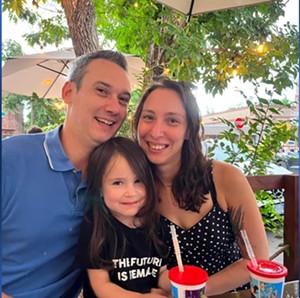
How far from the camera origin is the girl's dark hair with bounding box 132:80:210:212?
1.35 metres

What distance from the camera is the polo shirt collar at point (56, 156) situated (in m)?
1.22

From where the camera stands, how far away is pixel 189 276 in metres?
0.80

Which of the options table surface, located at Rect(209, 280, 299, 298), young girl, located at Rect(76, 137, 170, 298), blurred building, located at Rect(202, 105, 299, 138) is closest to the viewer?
table surface, located at Rect(209, 280, 299, 298)

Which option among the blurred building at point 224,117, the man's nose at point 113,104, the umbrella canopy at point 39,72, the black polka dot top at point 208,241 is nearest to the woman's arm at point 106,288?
the black polka dot top at point 208,241

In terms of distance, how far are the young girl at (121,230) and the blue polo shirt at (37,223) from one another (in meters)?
0.08

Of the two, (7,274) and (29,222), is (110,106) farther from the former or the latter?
(7,274)

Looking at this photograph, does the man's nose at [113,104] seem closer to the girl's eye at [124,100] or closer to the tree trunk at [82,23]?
the girl's eye at [124,100]

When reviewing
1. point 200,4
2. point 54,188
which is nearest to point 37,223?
point 54,188

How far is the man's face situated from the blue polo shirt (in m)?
Result: 0.17

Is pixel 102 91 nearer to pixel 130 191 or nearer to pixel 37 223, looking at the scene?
pixel 130 191

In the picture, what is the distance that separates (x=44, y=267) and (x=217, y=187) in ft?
2.46

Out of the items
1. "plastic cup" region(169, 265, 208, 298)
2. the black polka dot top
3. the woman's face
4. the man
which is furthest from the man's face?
"plastic cup" region(169, 265, 208, 298)

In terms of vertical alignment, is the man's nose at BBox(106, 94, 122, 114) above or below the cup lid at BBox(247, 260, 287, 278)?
above

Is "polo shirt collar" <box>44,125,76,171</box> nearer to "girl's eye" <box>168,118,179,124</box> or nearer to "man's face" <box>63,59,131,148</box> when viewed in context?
"man's face" <box>63,59,131,148</box>
